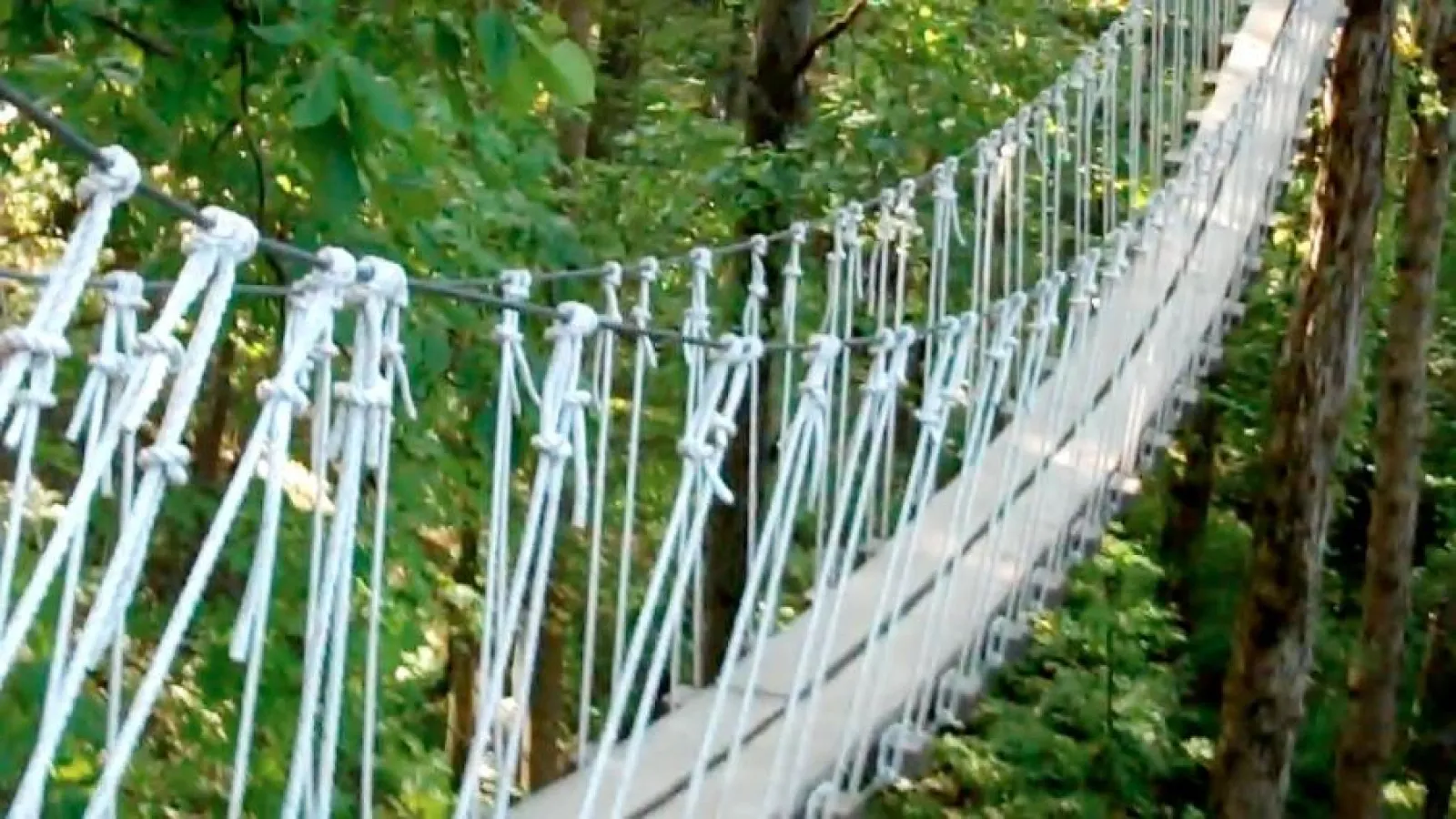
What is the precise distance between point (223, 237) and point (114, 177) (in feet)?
0.23

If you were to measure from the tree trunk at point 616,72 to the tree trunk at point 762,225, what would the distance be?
1.70 m

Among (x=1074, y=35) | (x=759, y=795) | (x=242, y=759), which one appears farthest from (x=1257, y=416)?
(x=242, y=759)

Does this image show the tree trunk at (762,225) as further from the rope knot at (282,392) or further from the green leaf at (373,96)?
the rope knot at (282,392)

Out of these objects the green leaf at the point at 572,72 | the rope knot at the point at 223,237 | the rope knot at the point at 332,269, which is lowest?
the rope knot at the point at 332,269

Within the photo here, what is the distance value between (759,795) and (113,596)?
0.91m

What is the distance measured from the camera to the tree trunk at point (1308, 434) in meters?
3.62

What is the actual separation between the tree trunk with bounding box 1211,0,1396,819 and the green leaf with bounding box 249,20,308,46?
8.58 ft

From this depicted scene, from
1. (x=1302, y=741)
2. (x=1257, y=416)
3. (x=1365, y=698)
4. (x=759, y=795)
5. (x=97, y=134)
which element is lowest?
(x=1302, y=741)

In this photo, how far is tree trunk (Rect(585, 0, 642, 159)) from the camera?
18.4ft

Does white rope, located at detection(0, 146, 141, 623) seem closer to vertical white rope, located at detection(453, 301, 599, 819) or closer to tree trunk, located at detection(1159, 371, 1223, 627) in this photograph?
vertical white rope, located at detection(453, 301, 599, 819)

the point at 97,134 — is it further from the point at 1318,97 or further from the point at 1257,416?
the point at 1257,416

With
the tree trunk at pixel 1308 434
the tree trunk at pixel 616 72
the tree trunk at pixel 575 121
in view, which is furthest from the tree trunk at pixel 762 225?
the tree trunk at pixel 616 72

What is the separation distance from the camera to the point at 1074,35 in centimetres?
492

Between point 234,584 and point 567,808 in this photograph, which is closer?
point 567,808
